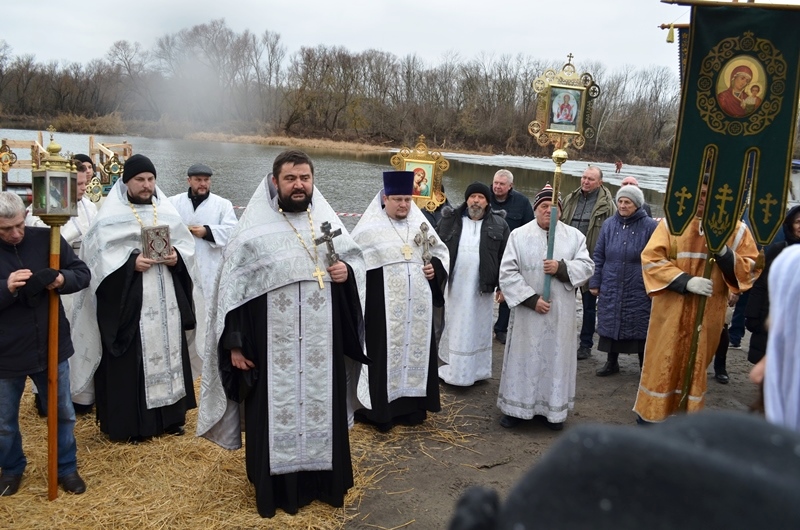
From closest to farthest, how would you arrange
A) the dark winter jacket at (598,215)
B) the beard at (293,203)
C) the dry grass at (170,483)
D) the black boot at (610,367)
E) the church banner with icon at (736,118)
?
1. the dry grass at (170,483)
2. the beard at (293,203)
3. the church banner with icon at (736,118)
4. the black boot at (610,367)
5. the dark winter jacket at (598,215)

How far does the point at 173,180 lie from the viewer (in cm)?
1435

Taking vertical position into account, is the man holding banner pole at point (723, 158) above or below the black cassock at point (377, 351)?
above

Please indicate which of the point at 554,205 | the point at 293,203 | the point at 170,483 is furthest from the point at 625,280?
the point at 170,483

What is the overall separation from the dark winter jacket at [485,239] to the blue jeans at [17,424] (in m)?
3.65

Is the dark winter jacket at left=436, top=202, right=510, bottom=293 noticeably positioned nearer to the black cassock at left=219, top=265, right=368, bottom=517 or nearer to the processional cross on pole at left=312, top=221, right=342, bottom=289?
the black cassock at left=219, top=265, right=368, bottom=517

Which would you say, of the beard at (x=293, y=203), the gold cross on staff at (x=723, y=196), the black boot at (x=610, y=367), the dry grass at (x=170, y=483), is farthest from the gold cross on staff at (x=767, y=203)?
the beard at (x=293, y=203)

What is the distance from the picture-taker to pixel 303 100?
2647cm

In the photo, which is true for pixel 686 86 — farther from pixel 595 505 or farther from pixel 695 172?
pixel 595 505

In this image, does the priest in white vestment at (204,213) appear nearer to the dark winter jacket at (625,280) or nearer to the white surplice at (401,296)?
the white surplice at (401,296)

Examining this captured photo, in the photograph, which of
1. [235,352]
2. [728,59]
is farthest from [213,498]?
[728,59]

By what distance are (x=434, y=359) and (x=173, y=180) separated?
10.4m

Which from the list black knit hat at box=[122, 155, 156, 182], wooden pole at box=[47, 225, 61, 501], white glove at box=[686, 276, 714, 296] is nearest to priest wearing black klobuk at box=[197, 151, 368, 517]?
wooden pole at box=[47, 225, 61, 501]

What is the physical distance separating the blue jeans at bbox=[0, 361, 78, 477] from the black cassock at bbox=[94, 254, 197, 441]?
0.66m

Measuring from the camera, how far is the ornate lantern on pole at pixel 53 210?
3.93m
